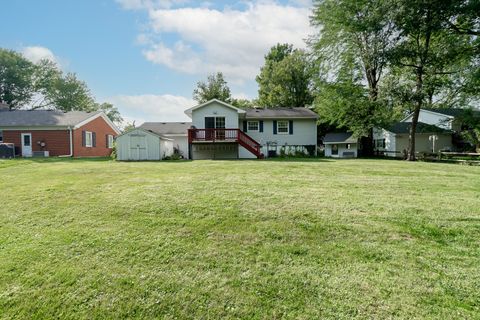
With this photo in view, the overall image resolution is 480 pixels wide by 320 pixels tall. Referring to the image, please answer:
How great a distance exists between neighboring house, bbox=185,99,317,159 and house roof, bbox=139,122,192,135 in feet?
8.33

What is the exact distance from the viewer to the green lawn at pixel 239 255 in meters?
2.40

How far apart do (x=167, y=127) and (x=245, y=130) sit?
6.89m

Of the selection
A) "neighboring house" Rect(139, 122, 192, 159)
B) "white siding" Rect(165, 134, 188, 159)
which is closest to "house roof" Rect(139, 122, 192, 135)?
"neighboring house" Rect(139, 122, 192, 159)

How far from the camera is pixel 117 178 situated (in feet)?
24.8

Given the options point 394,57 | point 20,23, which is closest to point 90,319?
point 20,23

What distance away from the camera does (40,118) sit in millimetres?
20062

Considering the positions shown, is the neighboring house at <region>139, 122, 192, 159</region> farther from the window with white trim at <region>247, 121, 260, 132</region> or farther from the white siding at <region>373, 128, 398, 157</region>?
the white siding at <region>373, 128, 398, 157</region>

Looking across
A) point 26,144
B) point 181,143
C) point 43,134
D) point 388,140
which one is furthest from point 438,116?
point 26,144

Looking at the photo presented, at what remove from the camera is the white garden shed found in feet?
52.1

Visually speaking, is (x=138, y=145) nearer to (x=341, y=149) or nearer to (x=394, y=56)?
(x=341, y=149)

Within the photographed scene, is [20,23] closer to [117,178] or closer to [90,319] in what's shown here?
[117,178]

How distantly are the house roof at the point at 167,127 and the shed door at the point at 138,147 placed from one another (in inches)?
196

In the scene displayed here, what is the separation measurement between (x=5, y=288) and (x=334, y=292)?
11.1 feet

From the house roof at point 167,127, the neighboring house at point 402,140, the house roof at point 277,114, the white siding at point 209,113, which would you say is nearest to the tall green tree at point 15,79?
the house roof at point 167,127
